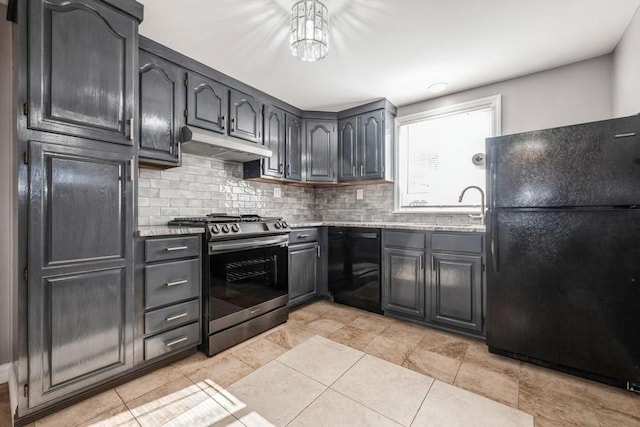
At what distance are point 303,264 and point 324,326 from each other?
2.42 feet

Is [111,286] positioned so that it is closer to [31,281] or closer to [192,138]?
[31,281]

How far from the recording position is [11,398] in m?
1.56

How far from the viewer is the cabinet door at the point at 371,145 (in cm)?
329

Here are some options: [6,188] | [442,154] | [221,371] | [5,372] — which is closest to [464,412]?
[221,371]

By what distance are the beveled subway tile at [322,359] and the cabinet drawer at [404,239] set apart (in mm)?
1107

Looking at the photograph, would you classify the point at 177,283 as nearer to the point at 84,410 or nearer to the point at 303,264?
the point at 84,410

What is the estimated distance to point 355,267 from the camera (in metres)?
3.13

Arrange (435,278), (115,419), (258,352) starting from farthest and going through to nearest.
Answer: (435,278), (258,352), (115,419)

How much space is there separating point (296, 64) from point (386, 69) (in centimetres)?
83

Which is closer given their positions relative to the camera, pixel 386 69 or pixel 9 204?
pixel 9 204

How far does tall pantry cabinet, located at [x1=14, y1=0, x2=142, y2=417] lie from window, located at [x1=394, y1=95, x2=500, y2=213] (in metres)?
2.81

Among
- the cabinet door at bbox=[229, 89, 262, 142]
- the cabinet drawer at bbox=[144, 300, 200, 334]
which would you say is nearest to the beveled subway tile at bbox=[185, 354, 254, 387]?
the cabinet drawer at bbox=[144, 300, 200, 334]

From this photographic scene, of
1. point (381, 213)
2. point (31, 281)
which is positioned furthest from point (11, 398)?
point (381, 213)

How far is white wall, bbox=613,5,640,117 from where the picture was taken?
6.05ft
